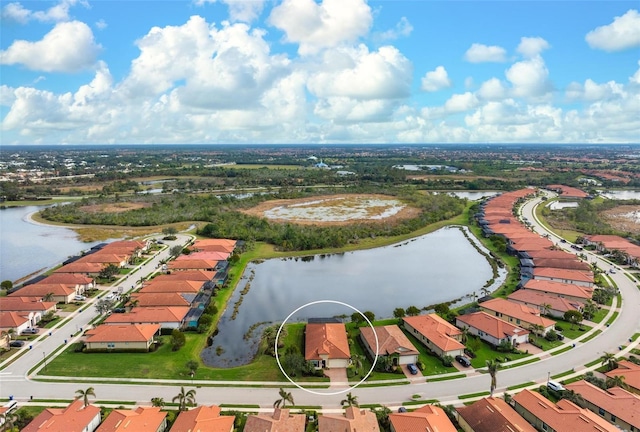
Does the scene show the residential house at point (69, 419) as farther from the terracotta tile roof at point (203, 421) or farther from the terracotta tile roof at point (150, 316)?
the terracotta tile roof at point (150, 316)

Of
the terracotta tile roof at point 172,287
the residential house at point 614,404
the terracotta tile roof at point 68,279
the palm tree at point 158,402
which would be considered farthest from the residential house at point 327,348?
the terracotta tile roof at point 68,279

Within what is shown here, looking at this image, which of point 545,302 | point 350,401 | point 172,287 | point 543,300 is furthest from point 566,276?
point 172,287

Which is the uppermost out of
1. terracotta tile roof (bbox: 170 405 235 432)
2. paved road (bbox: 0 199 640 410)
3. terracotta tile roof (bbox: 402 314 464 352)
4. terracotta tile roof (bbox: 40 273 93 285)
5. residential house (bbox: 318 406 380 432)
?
terracotta tile roof (bbox: 40 273 93 285)

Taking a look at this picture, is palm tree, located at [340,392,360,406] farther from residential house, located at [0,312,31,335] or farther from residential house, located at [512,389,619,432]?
residential house, located at [0,312,31,335]

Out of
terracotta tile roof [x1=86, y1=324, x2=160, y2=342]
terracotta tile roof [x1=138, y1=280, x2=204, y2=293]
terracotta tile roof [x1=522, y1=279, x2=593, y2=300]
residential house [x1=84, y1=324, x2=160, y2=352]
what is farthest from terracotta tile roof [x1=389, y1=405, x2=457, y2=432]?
terracotta tile roof [x1=138, y1=280, x2=204, y2=293]

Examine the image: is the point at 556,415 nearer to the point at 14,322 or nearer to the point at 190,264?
the point at 14,322
